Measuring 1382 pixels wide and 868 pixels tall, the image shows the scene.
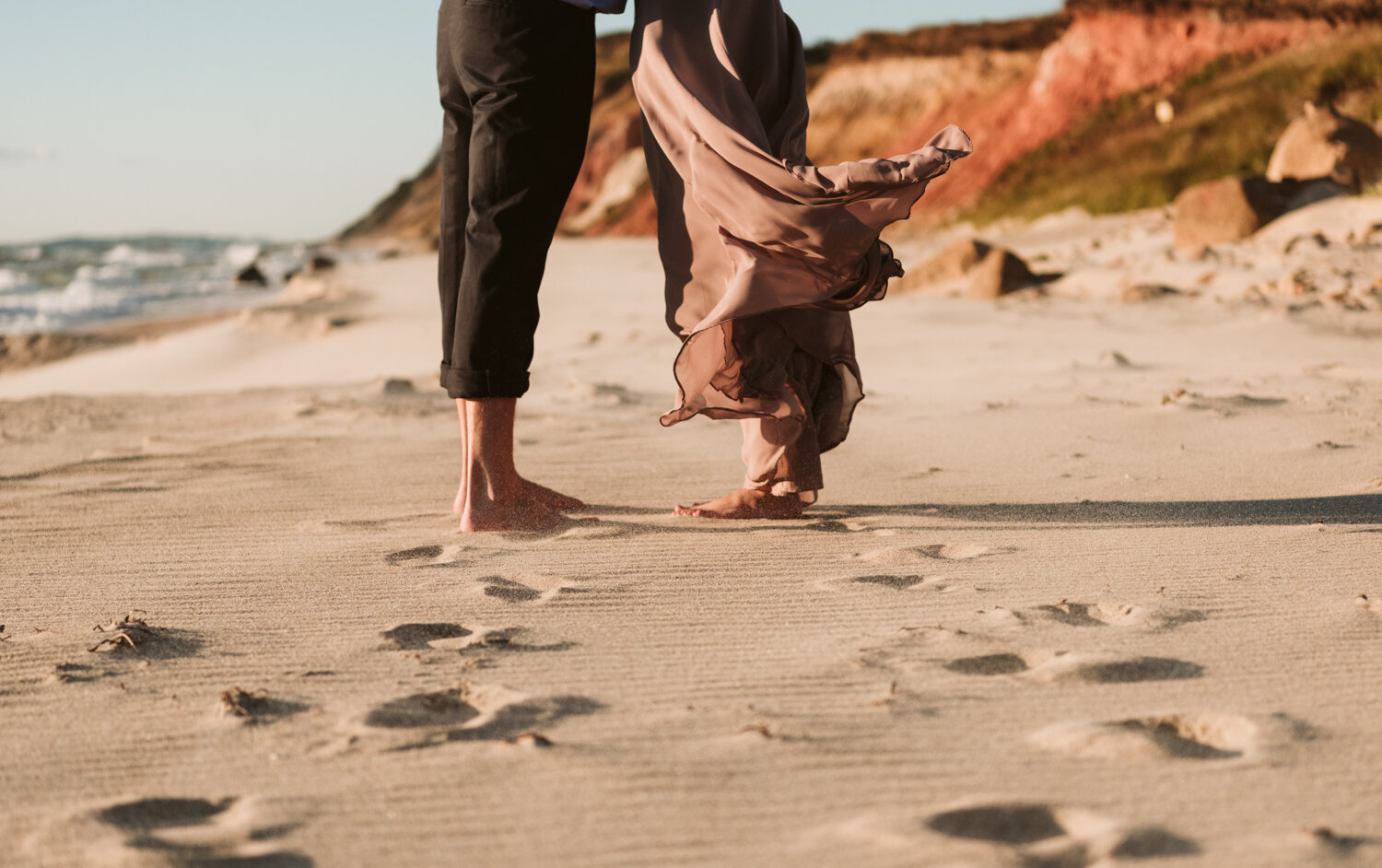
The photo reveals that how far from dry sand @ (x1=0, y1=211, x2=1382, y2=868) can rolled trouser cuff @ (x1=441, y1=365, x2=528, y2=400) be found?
30cm

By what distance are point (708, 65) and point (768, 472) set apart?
85 centimetres

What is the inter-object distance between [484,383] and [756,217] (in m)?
0.65

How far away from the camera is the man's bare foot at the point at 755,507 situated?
8.21 ft

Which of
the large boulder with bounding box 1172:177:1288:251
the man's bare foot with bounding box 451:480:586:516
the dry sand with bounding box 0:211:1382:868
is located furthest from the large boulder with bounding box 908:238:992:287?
the man's bare foot with bounding box 451:480:586:516

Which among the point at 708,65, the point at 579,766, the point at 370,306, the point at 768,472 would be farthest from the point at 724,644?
the point at 370,306

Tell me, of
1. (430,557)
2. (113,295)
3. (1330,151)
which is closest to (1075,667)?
(430,557)

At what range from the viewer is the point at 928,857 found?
3.60ft

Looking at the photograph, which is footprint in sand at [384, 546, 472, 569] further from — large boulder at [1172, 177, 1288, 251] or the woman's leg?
large boulder at [1172, 177, 1288, 251]

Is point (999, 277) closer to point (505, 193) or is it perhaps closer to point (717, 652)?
point (505, 193)

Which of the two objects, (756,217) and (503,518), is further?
(503,518)

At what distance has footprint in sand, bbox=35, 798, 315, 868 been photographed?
3.69ft

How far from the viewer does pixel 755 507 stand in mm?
2512

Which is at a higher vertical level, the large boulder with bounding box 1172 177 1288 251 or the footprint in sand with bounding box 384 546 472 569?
the large boulder with bounding box 1172 177 1288 251

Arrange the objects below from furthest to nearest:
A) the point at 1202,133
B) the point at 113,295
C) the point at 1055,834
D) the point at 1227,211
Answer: the point at 113,295, the point at 1202,133, the point at 1227,211, the point at 1055,834
